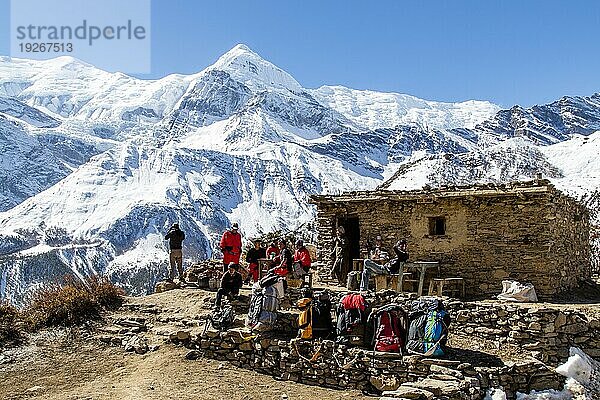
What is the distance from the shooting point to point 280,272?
15.8 m

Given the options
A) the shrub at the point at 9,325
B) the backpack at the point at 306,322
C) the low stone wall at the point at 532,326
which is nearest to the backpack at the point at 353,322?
the backpack at the point at 306,322

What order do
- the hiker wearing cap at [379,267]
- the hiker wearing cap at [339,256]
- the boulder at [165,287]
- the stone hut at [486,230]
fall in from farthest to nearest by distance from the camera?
1. the hiker wearing cap at [339,256]
2. the boulder at [165,287]
3. the hiker wearing cap at [379,267]
4. the stone hut at [486,230]

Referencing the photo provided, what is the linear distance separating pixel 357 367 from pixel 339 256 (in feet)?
25.2

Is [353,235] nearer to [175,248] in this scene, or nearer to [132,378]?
[175,248]

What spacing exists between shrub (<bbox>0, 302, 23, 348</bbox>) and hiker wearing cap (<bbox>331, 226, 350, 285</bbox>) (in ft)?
30.2

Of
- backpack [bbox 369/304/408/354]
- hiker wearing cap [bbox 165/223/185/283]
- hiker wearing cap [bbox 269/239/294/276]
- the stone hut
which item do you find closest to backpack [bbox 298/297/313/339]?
backpack [bbox 369/304/408/354]

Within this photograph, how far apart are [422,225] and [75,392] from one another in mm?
10285

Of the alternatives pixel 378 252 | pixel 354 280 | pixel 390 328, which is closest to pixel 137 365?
pixel 390 328

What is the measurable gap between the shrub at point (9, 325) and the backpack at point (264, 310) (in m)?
5.49

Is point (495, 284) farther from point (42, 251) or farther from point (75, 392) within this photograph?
point (42, 251)

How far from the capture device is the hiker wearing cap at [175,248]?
17906mm

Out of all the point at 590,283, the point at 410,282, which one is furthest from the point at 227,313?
the point at 590,283

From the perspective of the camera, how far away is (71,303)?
14844mm

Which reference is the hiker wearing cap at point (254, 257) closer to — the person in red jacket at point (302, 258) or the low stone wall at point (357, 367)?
the person in red jacket at point (302, 258)
